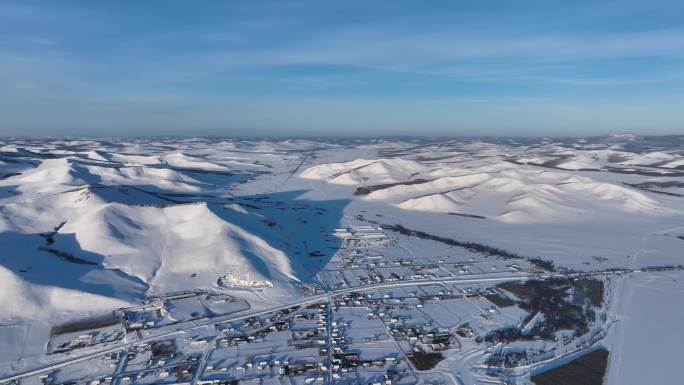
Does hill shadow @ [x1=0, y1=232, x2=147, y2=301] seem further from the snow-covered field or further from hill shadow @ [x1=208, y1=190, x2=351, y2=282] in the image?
hill shadow @ [x1=208, y1=190, x2=351, y2=282]

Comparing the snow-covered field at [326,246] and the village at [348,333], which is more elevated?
the snow-covered field at [326,246]

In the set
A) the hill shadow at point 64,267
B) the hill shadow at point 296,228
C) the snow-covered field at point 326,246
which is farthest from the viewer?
the hill shadow at point 296,228

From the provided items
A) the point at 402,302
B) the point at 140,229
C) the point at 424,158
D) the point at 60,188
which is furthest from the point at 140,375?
the point at 424,158

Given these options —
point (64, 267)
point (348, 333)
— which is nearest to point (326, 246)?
point (348, 333)

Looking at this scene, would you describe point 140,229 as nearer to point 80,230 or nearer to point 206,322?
point 80,230

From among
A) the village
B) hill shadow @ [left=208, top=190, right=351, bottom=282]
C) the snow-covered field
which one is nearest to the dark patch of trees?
the snow-covered field

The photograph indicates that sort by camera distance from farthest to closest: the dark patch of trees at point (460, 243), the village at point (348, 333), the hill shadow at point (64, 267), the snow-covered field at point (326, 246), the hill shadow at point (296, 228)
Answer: the dark patch of trees at point (460, 243) → the hill shadow at point (296, 228) → the hill shadow at point (64, 267) → the snow-covered field at point (326, 246) → the village at point (348, 333)

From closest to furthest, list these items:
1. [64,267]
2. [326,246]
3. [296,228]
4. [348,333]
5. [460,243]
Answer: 1. [348,333]
2. [64,267]
3. [326,246]
4. [460,243]
5. [296,228]

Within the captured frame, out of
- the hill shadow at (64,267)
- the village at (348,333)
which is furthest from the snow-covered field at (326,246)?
the village at (348,333)

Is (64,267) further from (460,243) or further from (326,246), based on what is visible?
(460,243)

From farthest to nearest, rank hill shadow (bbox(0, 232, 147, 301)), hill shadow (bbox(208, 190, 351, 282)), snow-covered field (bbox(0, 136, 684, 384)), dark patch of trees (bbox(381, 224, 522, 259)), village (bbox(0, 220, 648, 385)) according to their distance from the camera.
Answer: dark patch of trees (bbox(381, 224, 522, 259)) < hill shadow (bbox(208, 190, 351, 282)) < hill shadow (bbox(0, 232, 147, 301)) < snow-covered field (bbox(0, 136, 684, 384)) < village (bbox(0, 220, 648, 385))

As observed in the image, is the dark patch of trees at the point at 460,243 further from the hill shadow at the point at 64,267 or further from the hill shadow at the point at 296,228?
the hill shadow at the point at 64,267
